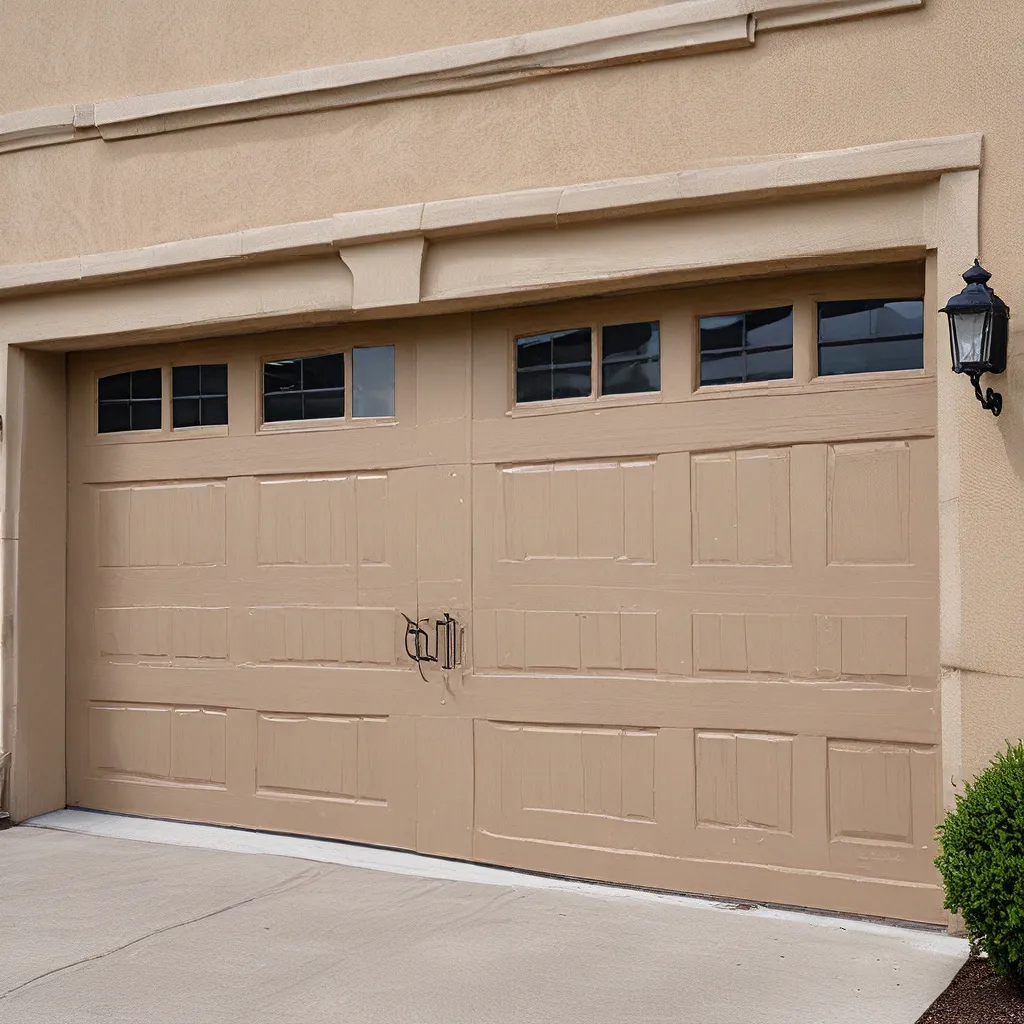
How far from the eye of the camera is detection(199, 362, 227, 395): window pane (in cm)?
652

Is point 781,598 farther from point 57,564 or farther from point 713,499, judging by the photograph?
point 57,564

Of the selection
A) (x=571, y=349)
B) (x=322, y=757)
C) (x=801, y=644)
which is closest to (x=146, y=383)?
(x=322, y=757)

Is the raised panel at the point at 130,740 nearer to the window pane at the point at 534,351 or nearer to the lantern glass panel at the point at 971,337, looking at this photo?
the window pane at the point at 534,351

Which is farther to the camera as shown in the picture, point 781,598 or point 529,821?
point 529,821

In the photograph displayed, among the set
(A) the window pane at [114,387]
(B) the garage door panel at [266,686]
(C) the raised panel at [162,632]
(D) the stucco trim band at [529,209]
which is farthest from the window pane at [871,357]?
(A) the window pane at [114,387]

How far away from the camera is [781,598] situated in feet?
16.7

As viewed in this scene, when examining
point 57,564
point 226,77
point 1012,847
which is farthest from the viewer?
point 57,564

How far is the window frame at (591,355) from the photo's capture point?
17.8ft

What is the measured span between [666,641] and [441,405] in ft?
5.06

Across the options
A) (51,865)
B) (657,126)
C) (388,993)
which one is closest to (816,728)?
(388,993)

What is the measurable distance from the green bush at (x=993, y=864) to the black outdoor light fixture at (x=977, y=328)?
4.39 feet

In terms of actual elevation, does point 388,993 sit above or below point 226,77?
below

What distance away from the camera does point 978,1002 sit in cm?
399

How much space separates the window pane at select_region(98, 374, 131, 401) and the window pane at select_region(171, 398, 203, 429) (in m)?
0.35
